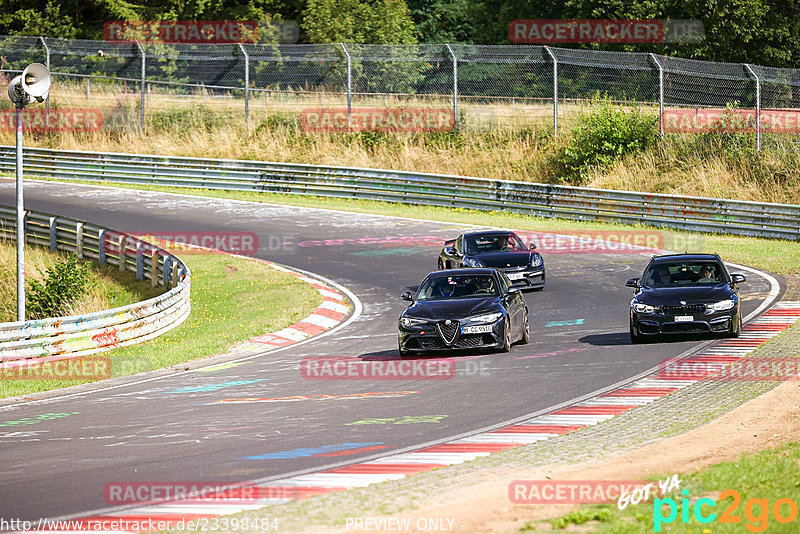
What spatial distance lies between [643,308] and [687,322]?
0.69m

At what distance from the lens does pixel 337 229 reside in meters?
32.4

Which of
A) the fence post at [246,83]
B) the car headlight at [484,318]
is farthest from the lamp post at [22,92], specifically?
the fence post at [246,83]

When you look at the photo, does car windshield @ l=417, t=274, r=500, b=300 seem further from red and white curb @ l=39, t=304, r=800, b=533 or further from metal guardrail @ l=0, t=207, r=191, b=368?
metal guardrail @ l=0, t=207, r=191, b=368

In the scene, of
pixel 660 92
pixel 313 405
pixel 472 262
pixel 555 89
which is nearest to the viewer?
pixel 313 405

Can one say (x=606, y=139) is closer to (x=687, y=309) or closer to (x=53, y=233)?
(x=53, y=233)

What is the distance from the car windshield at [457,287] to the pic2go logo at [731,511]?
9.85 meters

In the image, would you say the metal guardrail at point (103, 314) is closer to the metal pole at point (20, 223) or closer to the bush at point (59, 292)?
the metal pole at point (20, 223)

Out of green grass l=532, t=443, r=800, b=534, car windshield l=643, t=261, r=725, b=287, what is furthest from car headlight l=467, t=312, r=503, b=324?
green grass l=532, t=443, r=800, b=534

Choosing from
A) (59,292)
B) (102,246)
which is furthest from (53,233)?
(59,292)

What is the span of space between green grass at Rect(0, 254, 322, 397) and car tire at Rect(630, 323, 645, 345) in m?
6.87

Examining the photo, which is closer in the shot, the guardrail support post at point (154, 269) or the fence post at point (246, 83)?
the guardrail support post at point (154, 269)

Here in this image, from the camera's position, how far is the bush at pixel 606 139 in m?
37.1

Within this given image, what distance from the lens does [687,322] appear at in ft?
55.1

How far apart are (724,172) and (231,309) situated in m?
18.3
